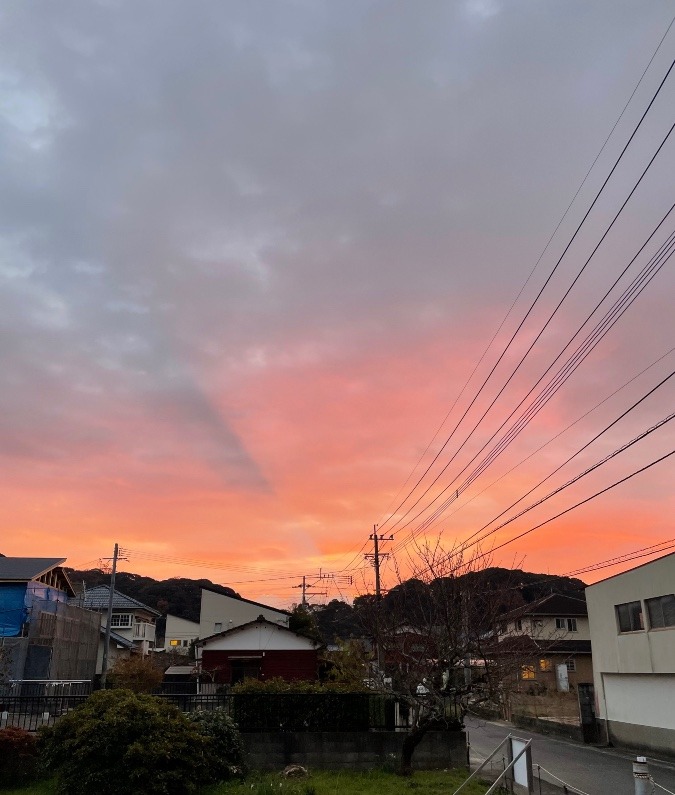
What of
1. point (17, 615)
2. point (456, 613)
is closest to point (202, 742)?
point (456, 613)

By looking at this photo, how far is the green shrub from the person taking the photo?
14.4 meters

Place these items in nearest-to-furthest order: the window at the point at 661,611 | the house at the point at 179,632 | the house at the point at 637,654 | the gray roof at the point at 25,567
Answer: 1. the window at the point at 661,611
2. the house at the point at 637,654
3. the gray roof at the point at 25,567
4. the house at the point at 179,632

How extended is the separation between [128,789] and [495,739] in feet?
68.0

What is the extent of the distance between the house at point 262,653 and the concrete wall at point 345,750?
1933cm

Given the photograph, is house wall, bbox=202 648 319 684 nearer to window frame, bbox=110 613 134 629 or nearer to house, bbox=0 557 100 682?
house, bbox=0 557 100 682

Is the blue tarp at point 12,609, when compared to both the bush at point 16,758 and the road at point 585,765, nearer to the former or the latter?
the bush at point 16,758

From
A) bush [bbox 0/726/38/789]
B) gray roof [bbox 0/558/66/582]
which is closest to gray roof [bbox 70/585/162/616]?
gray roof [bbox 0/558/66/582]

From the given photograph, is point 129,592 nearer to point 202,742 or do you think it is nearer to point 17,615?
point 17,615

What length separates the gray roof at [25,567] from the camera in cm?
3288

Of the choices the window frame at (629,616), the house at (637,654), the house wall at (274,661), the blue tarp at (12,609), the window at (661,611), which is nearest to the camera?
the window at (661,611)

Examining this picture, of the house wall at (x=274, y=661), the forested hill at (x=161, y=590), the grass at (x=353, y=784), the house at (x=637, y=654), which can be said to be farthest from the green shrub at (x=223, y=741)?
the forested hill at (x=161, y=590)

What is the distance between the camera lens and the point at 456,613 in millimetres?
17500

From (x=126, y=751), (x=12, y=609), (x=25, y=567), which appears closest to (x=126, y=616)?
(x=25, y=567)

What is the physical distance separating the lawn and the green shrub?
0.36 metres
